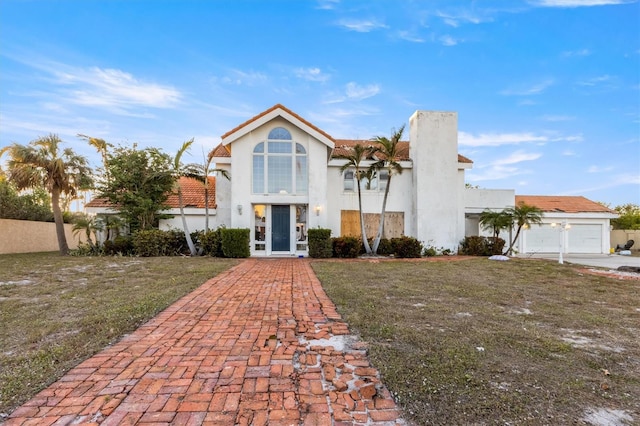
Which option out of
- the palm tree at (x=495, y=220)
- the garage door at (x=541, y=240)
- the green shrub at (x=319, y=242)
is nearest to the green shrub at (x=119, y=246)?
the green shrub at (x=319, y=242)

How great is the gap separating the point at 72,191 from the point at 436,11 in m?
20.1

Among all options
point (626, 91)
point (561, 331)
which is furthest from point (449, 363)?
point (626, 91)

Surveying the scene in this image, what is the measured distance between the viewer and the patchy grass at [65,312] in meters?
3.05

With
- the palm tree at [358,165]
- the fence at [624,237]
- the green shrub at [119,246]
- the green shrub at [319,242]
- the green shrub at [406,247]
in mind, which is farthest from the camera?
the fence at [624,237]

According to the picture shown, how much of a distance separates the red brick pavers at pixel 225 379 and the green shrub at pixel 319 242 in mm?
9559

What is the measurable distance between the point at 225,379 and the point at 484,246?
1733 centimetres

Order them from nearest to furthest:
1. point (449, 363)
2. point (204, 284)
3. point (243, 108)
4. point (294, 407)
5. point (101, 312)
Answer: point (294, 407) → point (449, 363) → point (101, 312) → point (204, 284) → point (243, 108)

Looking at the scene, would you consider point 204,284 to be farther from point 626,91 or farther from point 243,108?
point 626,91

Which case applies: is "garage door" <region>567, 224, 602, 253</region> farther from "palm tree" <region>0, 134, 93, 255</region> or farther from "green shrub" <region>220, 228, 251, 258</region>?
"palm tree" <region>0, 134, 93, 255</region>

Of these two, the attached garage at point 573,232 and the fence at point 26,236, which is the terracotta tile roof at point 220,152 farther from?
the attached garage at point 573,232

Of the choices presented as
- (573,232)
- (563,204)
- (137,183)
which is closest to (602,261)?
(573,232)

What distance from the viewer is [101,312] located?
5.04m

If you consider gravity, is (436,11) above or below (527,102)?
above

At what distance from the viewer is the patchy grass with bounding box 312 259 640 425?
2.49 metres
